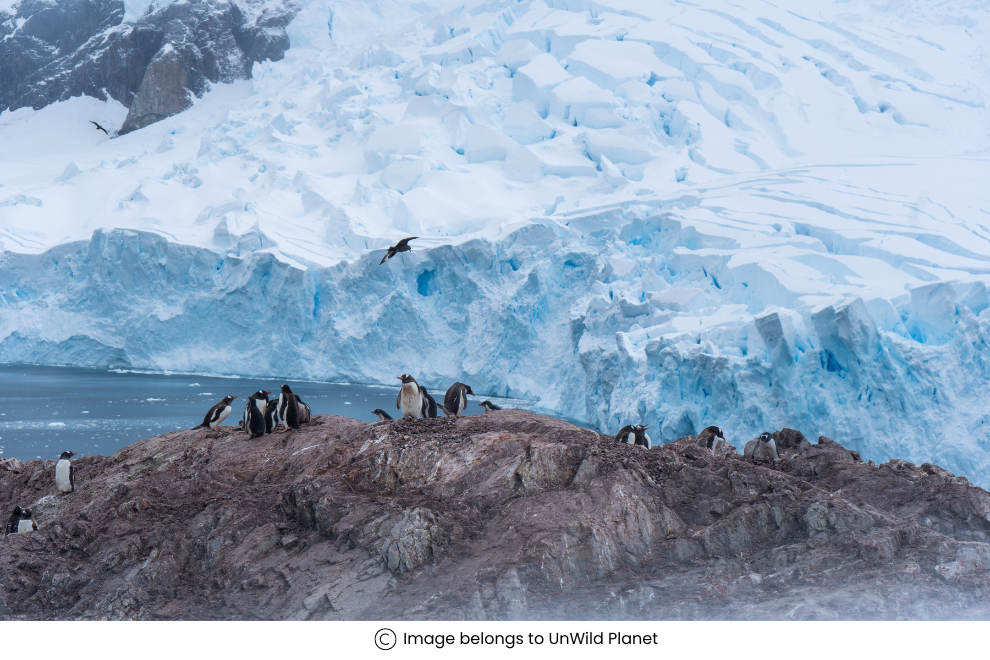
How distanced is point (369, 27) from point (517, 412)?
117ft

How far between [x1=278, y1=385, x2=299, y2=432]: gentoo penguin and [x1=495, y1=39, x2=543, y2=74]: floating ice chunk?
897 inches

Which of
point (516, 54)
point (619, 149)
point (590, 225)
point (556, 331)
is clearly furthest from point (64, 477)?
point (516, 54)

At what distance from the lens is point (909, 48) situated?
2695 centimetres

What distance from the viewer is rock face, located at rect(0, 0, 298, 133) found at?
40344 mm

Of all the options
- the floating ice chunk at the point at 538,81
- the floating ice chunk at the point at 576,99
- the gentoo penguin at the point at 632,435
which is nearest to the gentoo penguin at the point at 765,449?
the gentoo penguin at the point at 632,435

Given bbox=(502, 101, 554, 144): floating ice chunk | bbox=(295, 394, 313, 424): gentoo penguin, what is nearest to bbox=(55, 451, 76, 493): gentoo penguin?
bbox=(295, 394, 313, 424): gentoo penguin

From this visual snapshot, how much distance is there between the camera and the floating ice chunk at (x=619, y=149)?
23.2m

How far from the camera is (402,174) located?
78.9ft

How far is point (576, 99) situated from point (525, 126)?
1875 millimetres

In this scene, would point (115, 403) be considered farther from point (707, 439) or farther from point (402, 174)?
point (707, 439)

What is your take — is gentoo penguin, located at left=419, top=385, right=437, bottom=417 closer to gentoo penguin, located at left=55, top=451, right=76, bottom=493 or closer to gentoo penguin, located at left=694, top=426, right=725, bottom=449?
gentoo penguin, located at left=694, top=426, right=725, bottom=449

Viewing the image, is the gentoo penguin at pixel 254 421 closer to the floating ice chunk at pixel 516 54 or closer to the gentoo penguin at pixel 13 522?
the gentoo penguin at pixel 13 522

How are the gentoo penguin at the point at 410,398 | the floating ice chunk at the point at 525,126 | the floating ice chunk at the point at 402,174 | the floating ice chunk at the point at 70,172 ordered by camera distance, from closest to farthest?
1. the gentoo penguin at the point at 410,398
2. the floating ice chunk at the point at 402,174
3. the floating ice chunk at the point at 525,126
4. the floating ice chunk at the point at 70,172

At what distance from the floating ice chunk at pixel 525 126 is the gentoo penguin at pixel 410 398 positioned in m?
20.0
